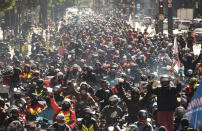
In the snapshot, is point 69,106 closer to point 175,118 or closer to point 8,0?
point 175,118

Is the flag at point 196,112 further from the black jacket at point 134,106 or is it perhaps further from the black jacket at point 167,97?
the black jacket at point 134,106

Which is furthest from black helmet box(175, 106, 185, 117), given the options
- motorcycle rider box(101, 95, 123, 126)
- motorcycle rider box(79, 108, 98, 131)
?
motorcycle rider box(79, 108, 98, 131)

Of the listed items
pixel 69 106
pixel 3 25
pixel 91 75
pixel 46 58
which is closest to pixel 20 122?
pixel 69 106

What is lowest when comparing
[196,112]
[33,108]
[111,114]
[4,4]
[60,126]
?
[33,108]

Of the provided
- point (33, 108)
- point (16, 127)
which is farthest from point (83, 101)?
point (16, 127)

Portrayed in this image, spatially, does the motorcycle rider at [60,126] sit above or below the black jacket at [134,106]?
above

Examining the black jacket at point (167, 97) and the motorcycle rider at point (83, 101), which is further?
Answer: the motorcycle rider at point (83, 101)

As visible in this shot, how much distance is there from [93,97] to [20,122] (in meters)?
4.21

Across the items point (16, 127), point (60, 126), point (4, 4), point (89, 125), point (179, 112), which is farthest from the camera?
point (4, 4)

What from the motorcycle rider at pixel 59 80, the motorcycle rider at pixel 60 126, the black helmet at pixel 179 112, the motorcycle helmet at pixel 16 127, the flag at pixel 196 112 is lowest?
the motorcycle rider at pixel 59 80

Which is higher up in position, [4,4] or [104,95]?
[4,4]

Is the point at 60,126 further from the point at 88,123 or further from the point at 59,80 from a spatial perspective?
the point at 59,80

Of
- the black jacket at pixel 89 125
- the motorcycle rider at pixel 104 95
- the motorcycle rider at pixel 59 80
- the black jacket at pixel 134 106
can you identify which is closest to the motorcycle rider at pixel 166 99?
the black jacket at pixel 134 106

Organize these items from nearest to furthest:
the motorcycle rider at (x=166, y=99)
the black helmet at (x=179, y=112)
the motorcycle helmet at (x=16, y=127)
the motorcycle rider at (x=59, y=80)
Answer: the motorcycle helmet at (x=16, y=127) < the black helmet at (x=179, y=112) < the motorcycle rider at (x=166, y=99) < the motorcycle rider at (x=59, y=80)
